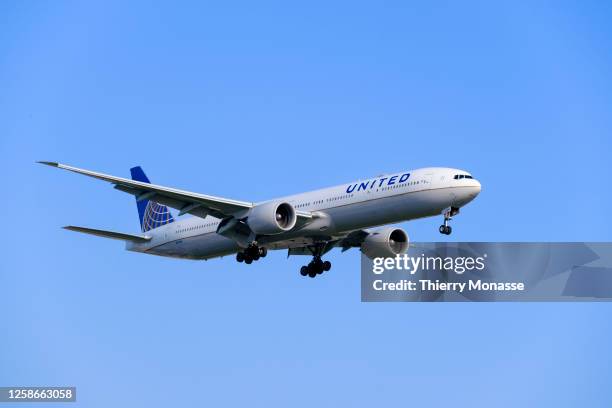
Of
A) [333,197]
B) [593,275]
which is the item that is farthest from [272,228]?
[593,275]

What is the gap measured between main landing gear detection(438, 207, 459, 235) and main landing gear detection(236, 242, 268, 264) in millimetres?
9756

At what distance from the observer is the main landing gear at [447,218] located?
59.2 metres

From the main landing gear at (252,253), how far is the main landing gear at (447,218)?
9.76 meters

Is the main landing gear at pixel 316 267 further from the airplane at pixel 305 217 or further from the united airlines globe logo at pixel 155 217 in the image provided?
the united airlines globe logo at pixel 155 217

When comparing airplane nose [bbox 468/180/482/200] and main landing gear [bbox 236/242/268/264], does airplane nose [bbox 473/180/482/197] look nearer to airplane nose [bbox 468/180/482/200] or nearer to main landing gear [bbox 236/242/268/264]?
airplane nose [bbox 468/180/482/200]

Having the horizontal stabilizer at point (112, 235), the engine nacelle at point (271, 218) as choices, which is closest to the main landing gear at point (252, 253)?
the engine nacelle at point (271, 218)

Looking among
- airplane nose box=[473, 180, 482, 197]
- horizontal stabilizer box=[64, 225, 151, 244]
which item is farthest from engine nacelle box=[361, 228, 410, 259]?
horizontal stabilizer box=[64, 225, 151, 244]

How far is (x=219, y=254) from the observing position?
6775 centimetres


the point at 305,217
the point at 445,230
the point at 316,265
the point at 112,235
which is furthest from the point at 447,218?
the point at 112,235

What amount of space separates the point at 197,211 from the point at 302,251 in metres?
7.38

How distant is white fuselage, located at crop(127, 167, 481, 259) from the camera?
197 ft

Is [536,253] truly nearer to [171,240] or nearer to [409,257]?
[409,257]

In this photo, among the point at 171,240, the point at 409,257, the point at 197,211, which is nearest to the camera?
the point at 197,211

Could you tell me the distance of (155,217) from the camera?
73.4m
